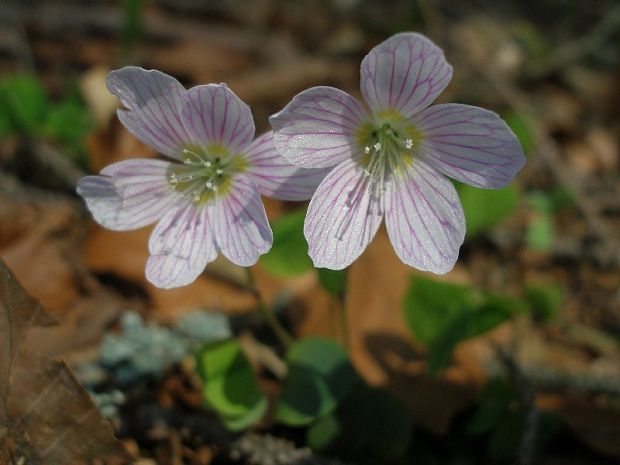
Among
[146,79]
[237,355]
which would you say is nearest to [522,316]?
[237,355]

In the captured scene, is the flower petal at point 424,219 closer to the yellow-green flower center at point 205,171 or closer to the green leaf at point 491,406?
the yellow-green flower center at point 205,171

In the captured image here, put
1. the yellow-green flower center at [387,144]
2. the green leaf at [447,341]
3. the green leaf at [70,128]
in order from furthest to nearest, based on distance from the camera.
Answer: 1. the green leaf at [70,128]
2. the green leaf at [447,341]
3. the yellow-green flower center at [387,144]

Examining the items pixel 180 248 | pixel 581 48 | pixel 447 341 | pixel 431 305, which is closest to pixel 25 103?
pixel 180 248

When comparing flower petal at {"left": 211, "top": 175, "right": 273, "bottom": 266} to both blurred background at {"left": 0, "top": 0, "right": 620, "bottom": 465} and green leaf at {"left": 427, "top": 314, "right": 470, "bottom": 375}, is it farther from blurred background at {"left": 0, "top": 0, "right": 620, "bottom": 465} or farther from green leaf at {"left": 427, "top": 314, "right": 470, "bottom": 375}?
green leaf at {"left": 427, "top": 314, "right": 470, "bottom": 375}

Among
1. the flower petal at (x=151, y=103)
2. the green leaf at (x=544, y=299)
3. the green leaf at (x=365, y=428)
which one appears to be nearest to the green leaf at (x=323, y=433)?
the green leaf at (x=365, y=428)

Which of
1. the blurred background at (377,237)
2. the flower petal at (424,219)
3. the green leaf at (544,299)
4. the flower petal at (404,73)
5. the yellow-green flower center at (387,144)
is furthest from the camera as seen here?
the green leaf at (544,299)

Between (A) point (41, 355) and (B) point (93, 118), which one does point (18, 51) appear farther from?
(A) point (41, 355)

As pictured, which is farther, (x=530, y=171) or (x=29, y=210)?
(x=530, y=171)
